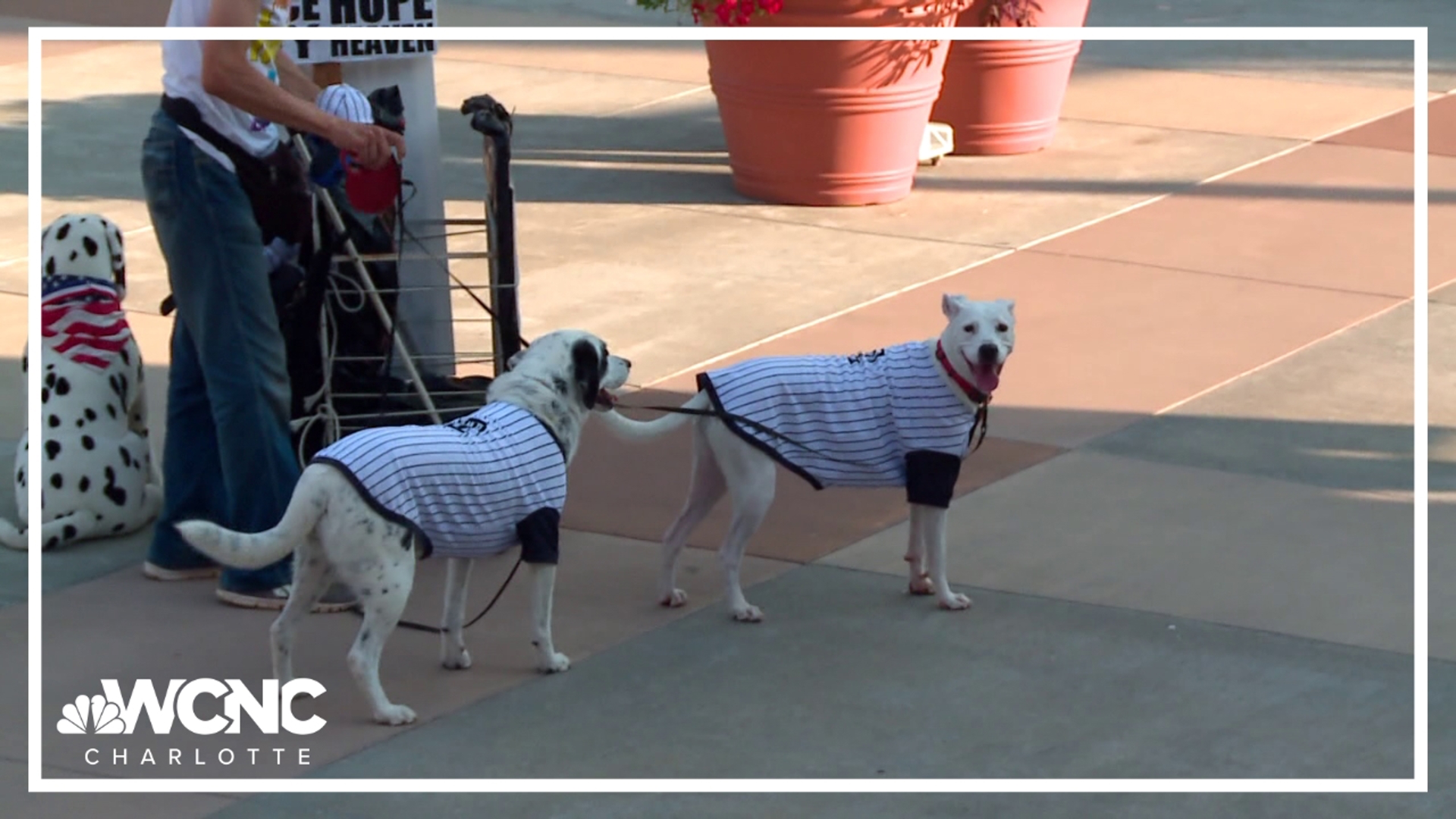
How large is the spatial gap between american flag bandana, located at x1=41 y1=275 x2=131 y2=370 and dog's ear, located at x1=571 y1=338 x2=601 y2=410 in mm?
1904

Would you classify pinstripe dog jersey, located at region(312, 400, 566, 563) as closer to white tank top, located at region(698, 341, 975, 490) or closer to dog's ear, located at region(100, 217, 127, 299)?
white tank top, located at region(698, 341, 975, 490)

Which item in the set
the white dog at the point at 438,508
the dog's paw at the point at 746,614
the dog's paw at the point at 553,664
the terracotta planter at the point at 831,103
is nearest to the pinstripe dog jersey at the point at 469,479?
the white dog at the point at 438,508

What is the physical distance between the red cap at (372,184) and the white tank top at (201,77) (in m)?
0.37

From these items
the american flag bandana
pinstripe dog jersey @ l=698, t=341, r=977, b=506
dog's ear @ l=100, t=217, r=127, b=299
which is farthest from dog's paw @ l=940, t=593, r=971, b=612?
dog's ear @ l=100, t=217, r=127, b=299

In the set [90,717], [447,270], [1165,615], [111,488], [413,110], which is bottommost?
[90,717]

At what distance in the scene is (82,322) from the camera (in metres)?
6.79

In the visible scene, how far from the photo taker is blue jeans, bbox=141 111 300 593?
589 cm

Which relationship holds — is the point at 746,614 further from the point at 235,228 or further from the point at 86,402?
the point at 86,402

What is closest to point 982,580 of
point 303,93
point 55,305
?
point 303,93

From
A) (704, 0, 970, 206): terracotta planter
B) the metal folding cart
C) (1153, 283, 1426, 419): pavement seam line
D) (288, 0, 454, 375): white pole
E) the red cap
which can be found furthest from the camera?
(704, 0, 970, 206): terracotta planter

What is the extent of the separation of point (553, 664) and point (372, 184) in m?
1.59

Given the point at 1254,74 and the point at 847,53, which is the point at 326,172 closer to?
the point at 847,53

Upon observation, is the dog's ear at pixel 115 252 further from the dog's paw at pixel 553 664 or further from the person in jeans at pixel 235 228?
the dog's paw at pixel 553 664

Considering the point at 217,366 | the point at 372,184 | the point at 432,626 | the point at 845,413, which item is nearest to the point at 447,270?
the point at 372,184
